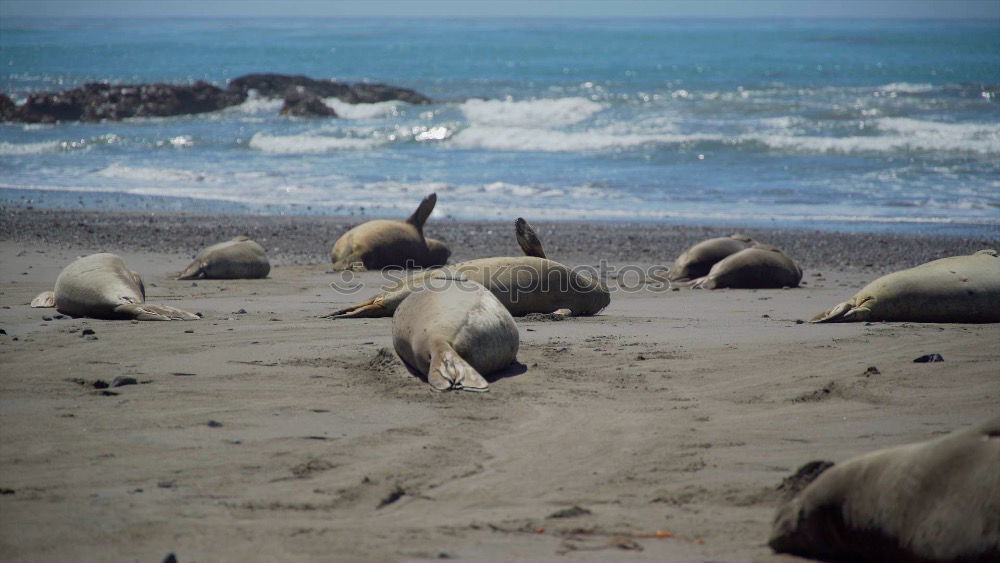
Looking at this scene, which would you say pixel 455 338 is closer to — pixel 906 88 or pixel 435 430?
pixel 435 430

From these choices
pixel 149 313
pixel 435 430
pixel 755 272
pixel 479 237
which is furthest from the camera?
pixel 479 237

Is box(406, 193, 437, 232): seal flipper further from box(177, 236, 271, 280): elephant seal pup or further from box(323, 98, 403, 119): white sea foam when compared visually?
box(323, 98, 403, 119): white sea foam

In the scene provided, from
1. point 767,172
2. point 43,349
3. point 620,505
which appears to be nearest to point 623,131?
point 767,172

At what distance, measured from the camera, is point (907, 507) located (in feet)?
9.85

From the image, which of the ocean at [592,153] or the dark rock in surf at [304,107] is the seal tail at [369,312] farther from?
the dark rock in surf at [304,107]

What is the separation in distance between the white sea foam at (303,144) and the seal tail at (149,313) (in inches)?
689

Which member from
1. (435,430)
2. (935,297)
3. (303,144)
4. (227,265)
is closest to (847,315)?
(935,297)

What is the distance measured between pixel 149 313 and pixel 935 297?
550 centimetres

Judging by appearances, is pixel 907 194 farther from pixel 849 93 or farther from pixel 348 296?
pixel 849 93

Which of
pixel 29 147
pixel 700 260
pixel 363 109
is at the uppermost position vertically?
pixel 700 260

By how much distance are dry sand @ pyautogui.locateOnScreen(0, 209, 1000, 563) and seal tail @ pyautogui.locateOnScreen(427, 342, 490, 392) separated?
0.10 metres

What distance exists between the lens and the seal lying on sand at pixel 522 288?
7.49m

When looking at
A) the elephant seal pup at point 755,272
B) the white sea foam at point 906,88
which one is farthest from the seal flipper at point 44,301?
the white sea foam at point 906,88

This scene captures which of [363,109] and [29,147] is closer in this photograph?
[29,147]
